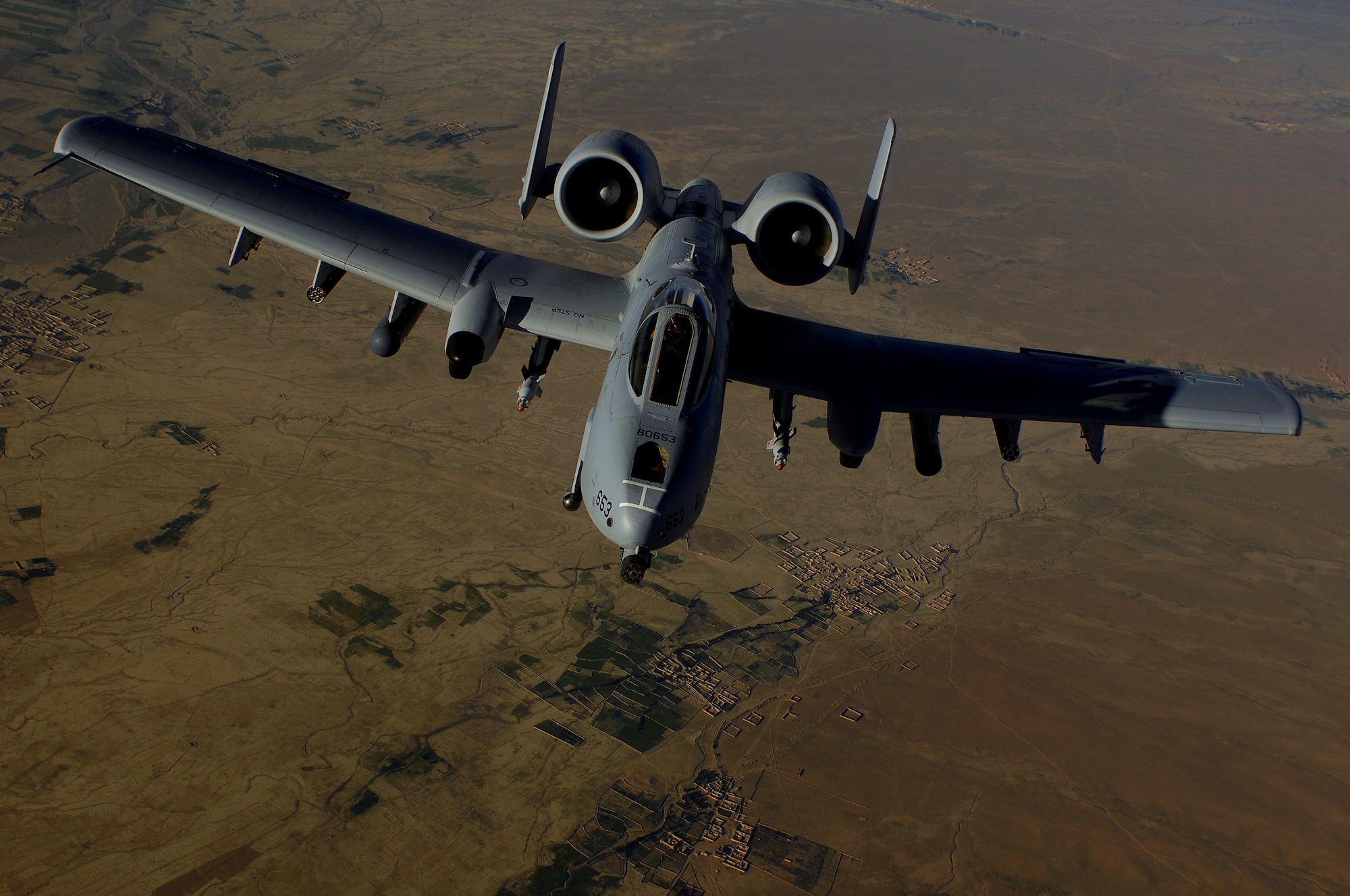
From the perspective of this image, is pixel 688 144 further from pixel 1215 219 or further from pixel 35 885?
pixel 35 885

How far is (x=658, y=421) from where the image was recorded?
15.9 meters

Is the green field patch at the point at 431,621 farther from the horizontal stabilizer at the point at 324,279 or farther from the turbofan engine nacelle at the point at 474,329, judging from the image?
the turbofan engine nacelle at the point at 474,329

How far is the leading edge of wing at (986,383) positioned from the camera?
70.3 feet

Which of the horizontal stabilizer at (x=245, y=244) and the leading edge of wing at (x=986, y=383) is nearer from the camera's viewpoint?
the leading edge of wing at (x=986, y=383)

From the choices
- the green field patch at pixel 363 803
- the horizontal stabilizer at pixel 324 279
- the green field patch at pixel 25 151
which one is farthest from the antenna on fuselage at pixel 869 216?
the green field patch at pixel 25 151

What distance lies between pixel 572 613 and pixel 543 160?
18.3 metres

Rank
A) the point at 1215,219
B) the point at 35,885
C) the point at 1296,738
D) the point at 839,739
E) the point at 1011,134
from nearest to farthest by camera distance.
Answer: the point at 35,885
the point at 839,739
the point at 1296,738
the point at 1215,219
the point at 1011,134

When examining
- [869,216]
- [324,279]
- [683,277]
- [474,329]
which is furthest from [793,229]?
[324,279]

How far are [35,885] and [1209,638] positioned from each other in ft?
146

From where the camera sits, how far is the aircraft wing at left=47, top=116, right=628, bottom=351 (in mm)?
21109

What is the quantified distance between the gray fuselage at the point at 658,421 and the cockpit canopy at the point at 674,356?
18 mm

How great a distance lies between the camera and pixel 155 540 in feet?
112

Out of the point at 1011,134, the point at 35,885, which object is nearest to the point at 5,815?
the point at 35,885

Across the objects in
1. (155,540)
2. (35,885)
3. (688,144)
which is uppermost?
(688,144)
